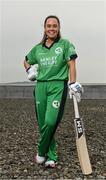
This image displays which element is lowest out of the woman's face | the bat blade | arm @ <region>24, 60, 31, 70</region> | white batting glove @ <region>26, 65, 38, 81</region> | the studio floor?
the studio floor

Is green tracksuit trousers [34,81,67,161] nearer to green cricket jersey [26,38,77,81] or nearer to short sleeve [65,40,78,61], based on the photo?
green cricket jersey [26,38,77,81]

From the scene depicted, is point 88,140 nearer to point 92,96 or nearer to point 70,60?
point 70,60

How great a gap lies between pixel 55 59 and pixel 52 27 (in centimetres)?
49

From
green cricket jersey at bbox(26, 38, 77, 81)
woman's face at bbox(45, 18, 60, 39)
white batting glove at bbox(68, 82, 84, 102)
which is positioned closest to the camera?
white batting glove at bbox(68, 82, 84, 102)

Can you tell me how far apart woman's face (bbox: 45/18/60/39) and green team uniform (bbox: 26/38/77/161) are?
10 cm

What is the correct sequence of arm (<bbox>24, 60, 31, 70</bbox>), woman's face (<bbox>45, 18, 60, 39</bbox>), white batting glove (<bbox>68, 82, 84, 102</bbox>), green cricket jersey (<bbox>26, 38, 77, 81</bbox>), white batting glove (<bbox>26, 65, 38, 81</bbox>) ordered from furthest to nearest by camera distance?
arm (<bbox>24, 60, 31, 70</bbox>) < white batting glove (<bbox>26, 65, 38, 81</bbox>) < woman's face (<bbox>45, 18, 60, 39</bbox>) < green cricket jersey (<bbox>26, 38, 77, 81</bbox>) < white batting glove (<bbox>68, 82, 84, 102</bbox>)

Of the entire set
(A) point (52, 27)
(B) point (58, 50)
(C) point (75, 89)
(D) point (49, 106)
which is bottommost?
(D) point (49, 106)

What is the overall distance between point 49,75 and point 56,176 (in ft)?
4.65

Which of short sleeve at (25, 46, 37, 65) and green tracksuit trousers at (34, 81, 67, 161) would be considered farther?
short sleeve at (25, 46, 37, 65)

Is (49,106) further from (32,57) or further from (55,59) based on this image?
(32,57)

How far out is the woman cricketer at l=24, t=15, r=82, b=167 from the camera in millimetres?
6199

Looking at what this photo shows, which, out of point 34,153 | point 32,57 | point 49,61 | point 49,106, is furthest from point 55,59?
point 34,153

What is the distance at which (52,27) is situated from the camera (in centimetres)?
636

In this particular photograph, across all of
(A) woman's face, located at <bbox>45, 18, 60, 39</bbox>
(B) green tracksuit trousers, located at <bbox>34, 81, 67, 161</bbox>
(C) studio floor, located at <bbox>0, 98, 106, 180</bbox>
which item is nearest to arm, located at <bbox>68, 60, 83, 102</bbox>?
(B) green tracksuit trousers, located at <bbox>34, 81, 67, 161</bbox>
